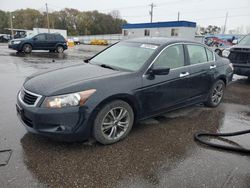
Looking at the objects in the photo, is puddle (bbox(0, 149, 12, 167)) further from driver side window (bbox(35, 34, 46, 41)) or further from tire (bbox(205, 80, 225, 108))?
driver side window (bbox(35, 34, 46, 41))

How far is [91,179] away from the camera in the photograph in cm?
275

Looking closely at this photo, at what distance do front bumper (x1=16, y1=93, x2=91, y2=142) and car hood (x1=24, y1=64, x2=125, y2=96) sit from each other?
27 centimetres

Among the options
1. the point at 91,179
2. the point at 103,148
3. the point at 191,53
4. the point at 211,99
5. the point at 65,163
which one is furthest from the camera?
the point at 211,99

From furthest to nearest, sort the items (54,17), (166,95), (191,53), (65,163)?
1. (54,17)
2. (191,53)
3. (166,95)
4. (65,163)

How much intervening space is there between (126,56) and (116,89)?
112cm

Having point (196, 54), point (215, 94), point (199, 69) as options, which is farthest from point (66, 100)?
point (215, 94)

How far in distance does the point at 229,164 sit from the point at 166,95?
1.53m

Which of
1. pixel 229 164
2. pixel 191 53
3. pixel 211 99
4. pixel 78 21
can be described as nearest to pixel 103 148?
pixel 229 164

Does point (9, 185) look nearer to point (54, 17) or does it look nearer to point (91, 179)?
point (91, 179)

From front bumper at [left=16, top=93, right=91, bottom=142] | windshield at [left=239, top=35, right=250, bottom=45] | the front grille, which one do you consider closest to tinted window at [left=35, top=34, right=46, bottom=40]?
windshield at [left=239, top=35, right=250, bottom=45]

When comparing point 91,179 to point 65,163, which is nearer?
point 91,179

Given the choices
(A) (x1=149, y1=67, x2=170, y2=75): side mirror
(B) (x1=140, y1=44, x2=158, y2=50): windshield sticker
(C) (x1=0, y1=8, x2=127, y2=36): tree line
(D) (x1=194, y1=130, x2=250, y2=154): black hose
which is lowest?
(D) (x1=194, y1=130, x2=250, y2=154): black hose

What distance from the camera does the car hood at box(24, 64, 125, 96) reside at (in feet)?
10.5

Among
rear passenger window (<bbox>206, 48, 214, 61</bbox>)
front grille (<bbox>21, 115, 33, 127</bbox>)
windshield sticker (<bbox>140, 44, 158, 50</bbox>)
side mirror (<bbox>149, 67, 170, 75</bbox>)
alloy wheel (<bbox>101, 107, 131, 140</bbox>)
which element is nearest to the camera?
front grille (<bbox>21, 115, 33, 127</bbox>)
